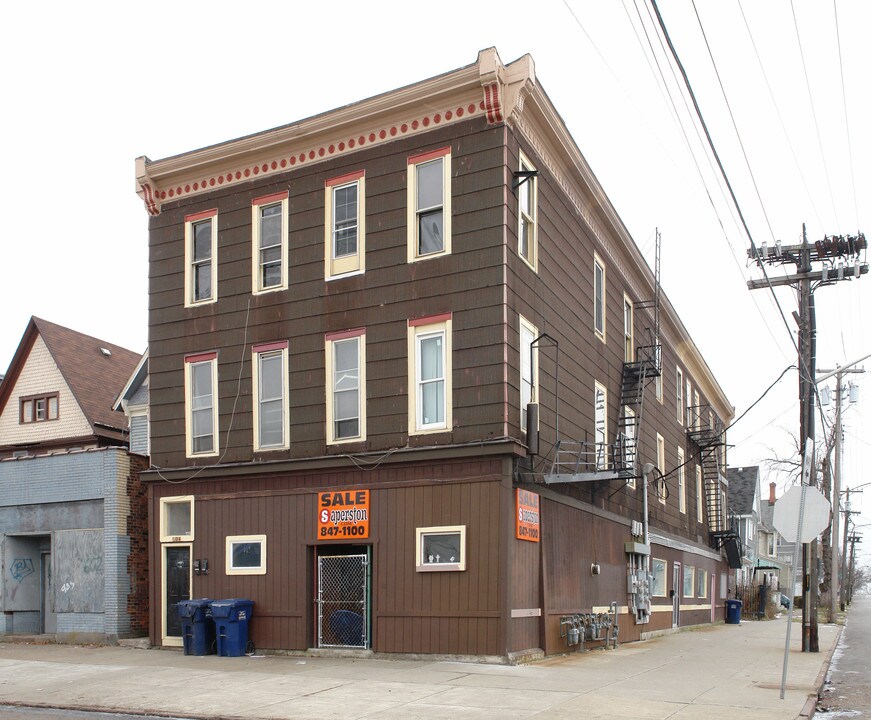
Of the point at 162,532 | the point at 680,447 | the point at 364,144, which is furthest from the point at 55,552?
the point at 680,447

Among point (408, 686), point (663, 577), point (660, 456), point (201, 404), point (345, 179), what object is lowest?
point (663, 577)

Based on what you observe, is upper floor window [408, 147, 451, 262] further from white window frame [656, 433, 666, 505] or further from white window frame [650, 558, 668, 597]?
white window frame [656, 433, 666, 505]

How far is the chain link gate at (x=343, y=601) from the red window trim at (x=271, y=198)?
23.4 feet

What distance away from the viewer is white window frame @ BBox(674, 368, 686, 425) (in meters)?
33.3

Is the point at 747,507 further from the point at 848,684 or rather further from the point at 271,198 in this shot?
the point at 271,198

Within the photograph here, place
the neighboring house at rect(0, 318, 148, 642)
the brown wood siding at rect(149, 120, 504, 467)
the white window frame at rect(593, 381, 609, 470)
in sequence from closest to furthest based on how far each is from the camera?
1. the brown wood siding at rect(149, 120, 504, 467)
2. the neighboring house at rect(0, 318, 148, 642)
3. the white window frame at rect(593, 381, 609, 470)

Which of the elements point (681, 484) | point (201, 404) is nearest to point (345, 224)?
point (201, 404)

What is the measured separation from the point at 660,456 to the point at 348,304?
14605 millimetres

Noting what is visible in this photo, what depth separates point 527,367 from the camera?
17781mm

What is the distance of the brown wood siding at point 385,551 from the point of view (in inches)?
645

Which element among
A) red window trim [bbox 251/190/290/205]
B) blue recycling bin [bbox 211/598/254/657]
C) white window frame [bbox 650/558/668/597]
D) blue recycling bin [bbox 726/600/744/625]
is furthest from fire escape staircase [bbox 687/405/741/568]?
blue recycling bin [bbox 211/598/254/657]

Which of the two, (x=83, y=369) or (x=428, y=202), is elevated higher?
(x=428, y=202)

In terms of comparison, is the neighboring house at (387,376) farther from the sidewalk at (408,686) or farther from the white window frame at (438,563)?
the sidewalk at (408,686)

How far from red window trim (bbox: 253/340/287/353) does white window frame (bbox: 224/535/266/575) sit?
3662 millimetres
